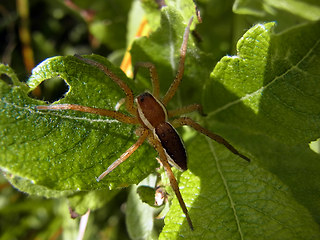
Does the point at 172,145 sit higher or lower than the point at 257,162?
lower

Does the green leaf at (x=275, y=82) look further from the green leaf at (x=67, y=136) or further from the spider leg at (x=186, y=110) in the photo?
the green leaf at (x=67, y=136)

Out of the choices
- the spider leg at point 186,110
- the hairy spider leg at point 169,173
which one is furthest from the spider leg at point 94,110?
the spider leg at point 186,110

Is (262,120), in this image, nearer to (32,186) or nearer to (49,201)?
(32,186)

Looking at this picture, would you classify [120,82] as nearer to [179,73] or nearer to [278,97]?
[179,73]

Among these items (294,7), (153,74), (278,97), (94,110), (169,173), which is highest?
(294,7)

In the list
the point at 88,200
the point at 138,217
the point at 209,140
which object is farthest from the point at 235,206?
the point at 88,200

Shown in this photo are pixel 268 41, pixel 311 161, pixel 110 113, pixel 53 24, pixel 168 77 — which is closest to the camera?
pixel 268 41

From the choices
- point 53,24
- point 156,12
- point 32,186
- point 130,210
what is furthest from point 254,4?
point 53,24
